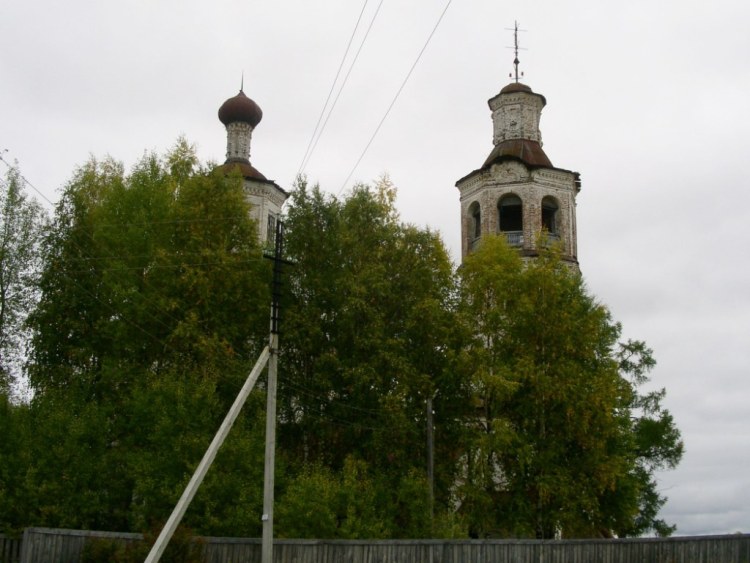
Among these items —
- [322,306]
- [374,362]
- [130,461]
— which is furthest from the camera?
[322,306]

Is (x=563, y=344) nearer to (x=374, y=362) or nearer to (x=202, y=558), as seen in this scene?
(x=374, y=362)

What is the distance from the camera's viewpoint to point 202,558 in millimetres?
17812

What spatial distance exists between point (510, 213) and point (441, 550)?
19.7 metres

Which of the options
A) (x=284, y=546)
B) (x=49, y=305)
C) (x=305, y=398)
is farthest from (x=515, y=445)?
(x=49, y=305)

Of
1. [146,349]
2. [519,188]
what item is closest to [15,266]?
[146,349]

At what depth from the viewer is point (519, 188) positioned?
35.1m

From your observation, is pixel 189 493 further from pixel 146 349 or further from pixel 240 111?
pixel 240 111

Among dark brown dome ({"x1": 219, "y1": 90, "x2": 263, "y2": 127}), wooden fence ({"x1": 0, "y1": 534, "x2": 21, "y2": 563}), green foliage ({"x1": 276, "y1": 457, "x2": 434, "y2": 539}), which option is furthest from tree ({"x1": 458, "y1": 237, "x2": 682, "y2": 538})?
dark brown dome ({"x1": 219, "y1": 90, "x2": 263, "y2": 127})

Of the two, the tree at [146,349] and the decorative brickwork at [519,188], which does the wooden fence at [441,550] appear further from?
the decorative brickwork at [519,188]

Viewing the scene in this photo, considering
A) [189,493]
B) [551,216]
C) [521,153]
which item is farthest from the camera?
[551,216]

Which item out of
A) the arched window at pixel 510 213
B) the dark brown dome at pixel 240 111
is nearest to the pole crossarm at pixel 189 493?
the arched window at pixel 510 213

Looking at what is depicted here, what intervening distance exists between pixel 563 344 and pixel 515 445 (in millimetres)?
3294

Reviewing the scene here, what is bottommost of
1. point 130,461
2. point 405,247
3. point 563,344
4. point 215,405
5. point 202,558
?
point 202,558

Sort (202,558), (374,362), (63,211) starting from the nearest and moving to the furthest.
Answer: (202,558) < (374,362) < (63,211)
